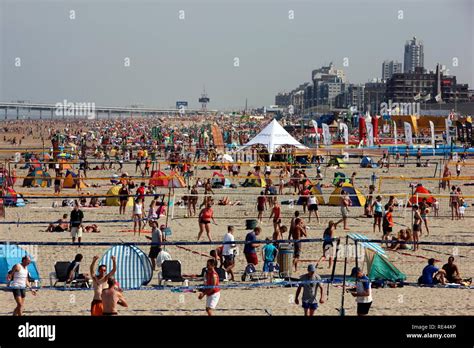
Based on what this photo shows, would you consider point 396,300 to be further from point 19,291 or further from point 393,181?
point 393,181

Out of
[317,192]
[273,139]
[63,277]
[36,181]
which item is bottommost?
[63,277]

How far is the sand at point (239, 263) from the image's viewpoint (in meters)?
11.4

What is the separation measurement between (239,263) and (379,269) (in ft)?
10.5

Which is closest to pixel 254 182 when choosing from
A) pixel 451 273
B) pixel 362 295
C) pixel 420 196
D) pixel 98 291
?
pixel 420 196

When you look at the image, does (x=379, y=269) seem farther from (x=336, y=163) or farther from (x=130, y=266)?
(x=336, y=163)

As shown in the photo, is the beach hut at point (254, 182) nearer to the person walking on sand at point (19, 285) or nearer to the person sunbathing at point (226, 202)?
the person sunbathing at point (226, 202)

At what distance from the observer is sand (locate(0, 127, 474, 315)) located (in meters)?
11.4

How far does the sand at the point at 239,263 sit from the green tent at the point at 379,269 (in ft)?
0.66

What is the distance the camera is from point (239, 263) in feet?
49.1

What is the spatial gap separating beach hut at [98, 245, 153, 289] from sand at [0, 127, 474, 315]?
258mm

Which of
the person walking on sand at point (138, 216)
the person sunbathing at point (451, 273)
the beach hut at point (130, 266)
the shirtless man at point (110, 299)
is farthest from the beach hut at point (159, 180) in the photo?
the shirtless man at point (110, 299)

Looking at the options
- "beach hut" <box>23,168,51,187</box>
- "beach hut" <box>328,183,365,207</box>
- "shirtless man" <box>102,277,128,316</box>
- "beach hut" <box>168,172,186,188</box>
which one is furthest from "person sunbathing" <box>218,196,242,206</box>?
"shirtless man" <box>102,277,128,316</box>

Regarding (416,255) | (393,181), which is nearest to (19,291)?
(416,255)
